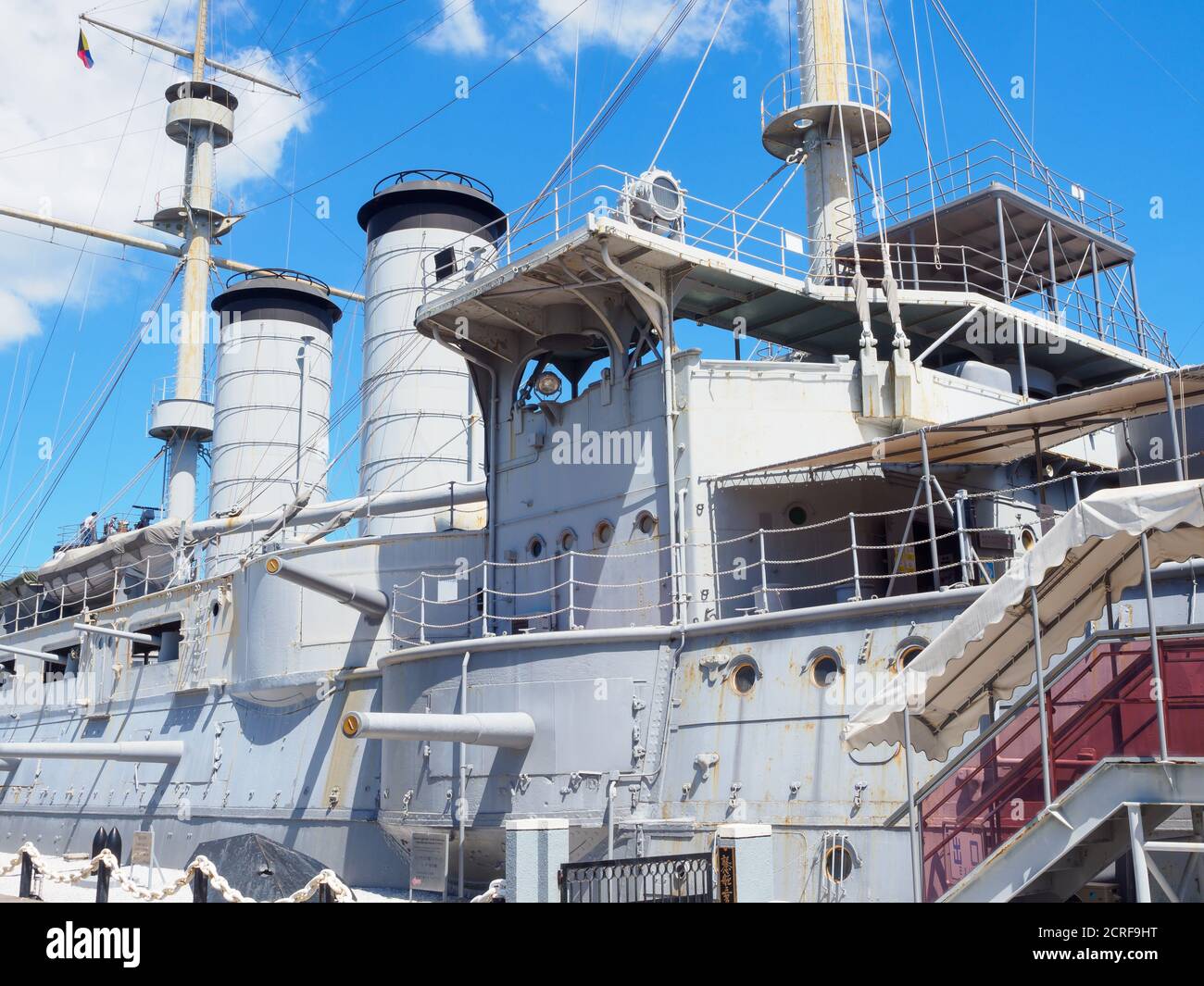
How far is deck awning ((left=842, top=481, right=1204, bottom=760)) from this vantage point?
8453 mm

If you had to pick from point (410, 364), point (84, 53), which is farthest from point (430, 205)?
point (84, 53)

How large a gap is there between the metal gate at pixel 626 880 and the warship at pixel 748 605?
7 cm

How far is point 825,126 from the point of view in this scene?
21953 mm

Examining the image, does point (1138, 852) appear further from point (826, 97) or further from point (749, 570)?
point (826, 97)

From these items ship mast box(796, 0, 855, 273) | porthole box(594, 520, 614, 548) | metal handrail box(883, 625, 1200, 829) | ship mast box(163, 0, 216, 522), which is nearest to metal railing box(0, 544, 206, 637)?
ship mast box(163, 0, 216, 522)

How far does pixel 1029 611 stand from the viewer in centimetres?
991

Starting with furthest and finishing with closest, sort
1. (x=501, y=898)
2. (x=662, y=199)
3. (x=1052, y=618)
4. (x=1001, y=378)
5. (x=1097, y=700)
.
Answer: (x=1001, y=378), (x=662, y=199), (x=501, y=898), (x=1052, y=618), (x=1097, y=700)

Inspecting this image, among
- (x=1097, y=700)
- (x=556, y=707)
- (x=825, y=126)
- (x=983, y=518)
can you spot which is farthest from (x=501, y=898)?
(x=825, y=126)

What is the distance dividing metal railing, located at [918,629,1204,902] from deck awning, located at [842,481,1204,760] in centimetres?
61

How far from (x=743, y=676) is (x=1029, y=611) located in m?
4.46

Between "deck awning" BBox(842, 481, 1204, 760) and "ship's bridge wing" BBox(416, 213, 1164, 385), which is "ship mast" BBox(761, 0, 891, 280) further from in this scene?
"deck awning" BBox(842, 481, 1204, 760)
